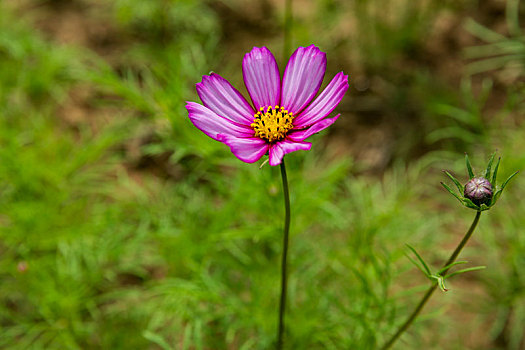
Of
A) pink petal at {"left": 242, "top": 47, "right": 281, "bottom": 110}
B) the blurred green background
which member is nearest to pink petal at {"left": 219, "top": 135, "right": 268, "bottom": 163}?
pink petal at {"left": 242, "top": 47, "right": 281, "bottom": 110}

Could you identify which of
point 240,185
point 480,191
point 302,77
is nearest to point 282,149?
point 302,77

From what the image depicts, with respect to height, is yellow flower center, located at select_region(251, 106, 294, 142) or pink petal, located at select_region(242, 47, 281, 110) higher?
pink petal, located at select_region(242, 47, 281, 110)

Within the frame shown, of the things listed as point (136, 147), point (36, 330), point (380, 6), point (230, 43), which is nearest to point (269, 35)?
point (230, 43)

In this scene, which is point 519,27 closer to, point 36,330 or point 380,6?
point 380,6

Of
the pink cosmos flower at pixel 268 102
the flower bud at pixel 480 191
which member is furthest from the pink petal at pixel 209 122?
the flower bud at pixel 480 191

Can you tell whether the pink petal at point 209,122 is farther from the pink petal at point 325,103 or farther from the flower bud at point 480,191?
the flower bud at point 480,191

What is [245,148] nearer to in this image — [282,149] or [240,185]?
[282,149]

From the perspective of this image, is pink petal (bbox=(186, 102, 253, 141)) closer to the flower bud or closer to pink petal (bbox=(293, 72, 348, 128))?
pink petal (bbox=(293, 72, 348, 128))
